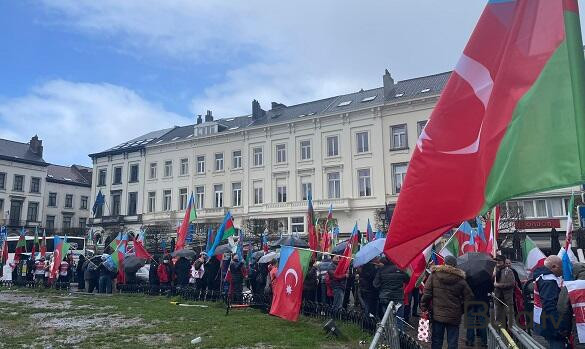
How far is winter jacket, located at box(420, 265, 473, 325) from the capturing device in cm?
727

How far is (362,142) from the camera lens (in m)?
39.0

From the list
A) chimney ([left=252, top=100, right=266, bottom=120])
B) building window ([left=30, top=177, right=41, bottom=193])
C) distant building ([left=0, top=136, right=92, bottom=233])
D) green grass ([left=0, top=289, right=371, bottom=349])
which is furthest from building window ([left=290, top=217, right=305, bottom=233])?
building window ([left=30, top=177, right=41, bottom=193])

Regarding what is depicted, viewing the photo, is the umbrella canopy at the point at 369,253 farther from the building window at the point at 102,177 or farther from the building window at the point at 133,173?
the building window at the point at 102,177

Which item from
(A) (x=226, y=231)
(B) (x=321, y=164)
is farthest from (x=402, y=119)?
A: (A) (x=226, y=231)

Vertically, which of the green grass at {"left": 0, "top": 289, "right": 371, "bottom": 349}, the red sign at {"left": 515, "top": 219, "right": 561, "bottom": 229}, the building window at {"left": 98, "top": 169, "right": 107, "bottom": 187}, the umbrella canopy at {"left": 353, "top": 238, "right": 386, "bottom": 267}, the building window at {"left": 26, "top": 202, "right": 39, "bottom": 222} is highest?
the building window at {"left": 98, "top": 169, "right": 107, "bottom": 187}

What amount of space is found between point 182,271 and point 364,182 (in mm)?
22428

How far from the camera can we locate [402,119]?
122 ft

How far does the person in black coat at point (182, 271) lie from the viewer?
1858 centimetres

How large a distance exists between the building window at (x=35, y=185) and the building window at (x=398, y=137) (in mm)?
46826

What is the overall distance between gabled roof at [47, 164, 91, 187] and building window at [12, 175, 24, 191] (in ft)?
13.1

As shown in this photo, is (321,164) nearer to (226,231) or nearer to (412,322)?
(226,231)

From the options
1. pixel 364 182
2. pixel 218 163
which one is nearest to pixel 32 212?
pixel 218 163

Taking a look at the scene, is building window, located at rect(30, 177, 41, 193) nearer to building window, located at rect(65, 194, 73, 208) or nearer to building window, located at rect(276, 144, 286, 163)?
building window, located at rect(65, 194, 73, 208)

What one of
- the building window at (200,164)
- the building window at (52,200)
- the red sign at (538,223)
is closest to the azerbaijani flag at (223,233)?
the red sign at (538,223)
